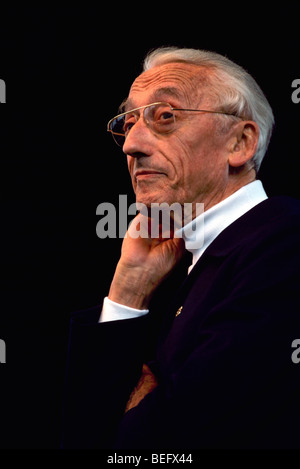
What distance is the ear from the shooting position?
6.27 feet

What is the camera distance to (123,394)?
5.59 feet

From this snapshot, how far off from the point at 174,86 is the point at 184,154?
0.27 meters

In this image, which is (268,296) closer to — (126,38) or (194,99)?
(194,99)

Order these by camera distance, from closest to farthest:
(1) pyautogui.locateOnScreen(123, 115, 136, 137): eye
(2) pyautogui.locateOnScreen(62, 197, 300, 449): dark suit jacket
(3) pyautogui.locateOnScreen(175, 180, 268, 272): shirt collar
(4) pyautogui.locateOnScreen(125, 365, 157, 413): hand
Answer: (2) pyautogui.locateOnScreen(62, 197, 300, 449): dark suit jacket → (4) pyautogui.locateOnScreen(125, 365, 157, 413): hand → (3) pyautogui.locateOnScreen(175, 180, 268, 272): shirt collar → (1) pyautogui.locateOnScreen(123, 115, 136, 137): eye

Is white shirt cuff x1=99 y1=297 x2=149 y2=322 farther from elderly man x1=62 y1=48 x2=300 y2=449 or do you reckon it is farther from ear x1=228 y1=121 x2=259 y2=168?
ear x1=228 y1=121 x2=259 y2=168

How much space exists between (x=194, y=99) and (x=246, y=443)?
47.1 inches

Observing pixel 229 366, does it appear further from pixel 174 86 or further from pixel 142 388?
pixel 174 86

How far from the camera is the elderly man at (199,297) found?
132cm

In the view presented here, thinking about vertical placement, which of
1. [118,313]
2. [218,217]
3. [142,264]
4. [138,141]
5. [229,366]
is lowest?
[229,366]

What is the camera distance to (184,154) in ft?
6.17

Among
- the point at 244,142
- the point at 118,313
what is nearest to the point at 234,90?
the point at 244,142

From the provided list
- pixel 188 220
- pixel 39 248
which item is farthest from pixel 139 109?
pixel 39 248

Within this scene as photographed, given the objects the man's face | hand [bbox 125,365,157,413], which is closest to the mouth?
the man's face

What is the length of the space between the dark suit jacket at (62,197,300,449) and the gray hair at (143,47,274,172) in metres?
0.42
